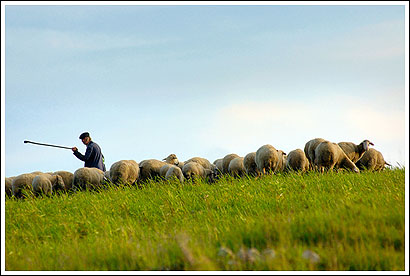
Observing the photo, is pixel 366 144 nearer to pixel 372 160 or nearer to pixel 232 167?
pixel 372 160

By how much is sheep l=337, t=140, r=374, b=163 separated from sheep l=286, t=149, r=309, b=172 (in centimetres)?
205

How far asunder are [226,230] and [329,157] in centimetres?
975

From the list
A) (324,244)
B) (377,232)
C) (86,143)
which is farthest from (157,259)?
(86,143)

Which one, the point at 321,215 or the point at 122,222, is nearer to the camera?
the point at 321,215

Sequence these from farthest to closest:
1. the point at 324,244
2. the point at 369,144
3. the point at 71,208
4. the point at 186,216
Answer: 1. the point at 369,144
2. the point at 71,208
3. the point at 186,216
4. the point at 324,244

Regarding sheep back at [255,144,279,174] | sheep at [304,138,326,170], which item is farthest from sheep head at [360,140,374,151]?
sheep back at [255,144,279,174]

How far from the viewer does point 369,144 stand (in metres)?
18.5

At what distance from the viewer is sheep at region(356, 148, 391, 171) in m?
19.4

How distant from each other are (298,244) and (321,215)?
100 centimetres

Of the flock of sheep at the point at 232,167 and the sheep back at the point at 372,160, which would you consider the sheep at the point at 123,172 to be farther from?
the sheep back at the point at 372,160

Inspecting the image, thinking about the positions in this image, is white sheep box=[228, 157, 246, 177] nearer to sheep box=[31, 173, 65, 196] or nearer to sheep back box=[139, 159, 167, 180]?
sheep back box=[139, 159, 167, 180]

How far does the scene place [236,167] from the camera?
18812 millimetres

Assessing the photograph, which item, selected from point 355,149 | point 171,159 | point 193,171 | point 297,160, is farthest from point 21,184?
point 355,149

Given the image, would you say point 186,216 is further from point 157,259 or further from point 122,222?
point 157,259
